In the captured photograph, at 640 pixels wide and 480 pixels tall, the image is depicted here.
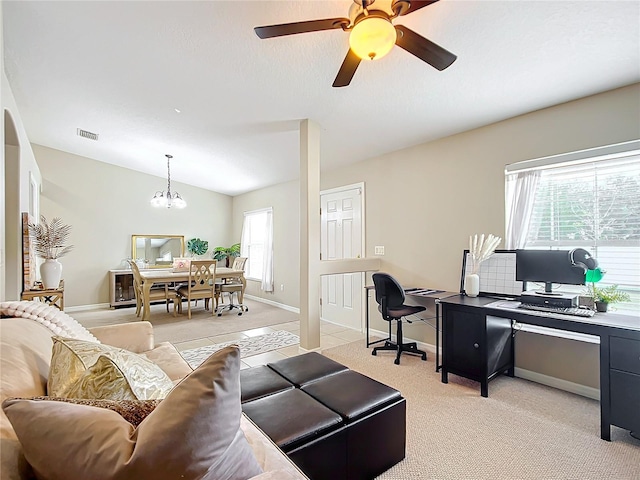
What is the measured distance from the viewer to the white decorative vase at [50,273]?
3920mm

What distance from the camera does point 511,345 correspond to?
296 centimetres

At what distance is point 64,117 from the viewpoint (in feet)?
13.9

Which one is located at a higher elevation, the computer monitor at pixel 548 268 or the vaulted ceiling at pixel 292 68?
the vaulted ceiling at pixel 292 68

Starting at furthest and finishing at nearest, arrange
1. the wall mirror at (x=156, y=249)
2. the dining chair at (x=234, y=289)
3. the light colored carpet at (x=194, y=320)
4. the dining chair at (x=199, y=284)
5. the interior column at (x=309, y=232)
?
1. the wall mirror at (x=156, y=249)
2. the dining chair at (x=234, y=289)
3. the dining chair at (x=199, y=284)
4. the light colored carpet at (x=194, y=320)
5. the interior column at (x=309, y=232)

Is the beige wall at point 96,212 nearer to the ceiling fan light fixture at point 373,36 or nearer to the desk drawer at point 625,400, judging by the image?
the ceiling fan light fixture at point 373,36

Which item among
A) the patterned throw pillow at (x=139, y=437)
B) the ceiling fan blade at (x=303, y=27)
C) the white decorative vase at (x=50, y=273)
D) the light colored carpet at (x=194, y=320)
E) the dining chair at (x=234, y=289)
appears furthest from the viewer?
the dining chair at (x=234, y=289)

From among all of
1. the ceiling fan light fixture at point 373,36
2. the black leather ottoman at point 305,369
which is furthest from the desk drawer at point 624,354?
the ceiling fan light fixture at point 373,36

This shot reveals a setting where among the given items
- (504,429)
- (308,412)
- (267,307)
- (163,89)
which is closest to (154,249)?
(267,307)

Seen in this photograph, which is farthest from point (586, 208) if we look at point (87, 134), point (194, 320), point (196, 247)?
point (196, 247)

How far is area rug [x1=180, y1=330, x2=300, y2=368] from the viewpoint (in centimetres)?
354

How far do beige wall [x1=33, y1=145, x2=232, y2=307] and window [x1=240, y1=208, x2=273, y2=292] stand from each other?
1649 millimetres

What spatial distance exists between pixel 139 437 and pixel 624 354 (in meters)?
2.73

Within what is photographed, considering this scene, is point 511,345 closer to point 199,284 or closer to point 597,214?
point 597,214

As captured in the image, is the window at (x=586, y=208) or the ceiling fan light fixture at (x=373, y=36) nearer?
the ceiling fan light fixture at (x=373, y=36)
